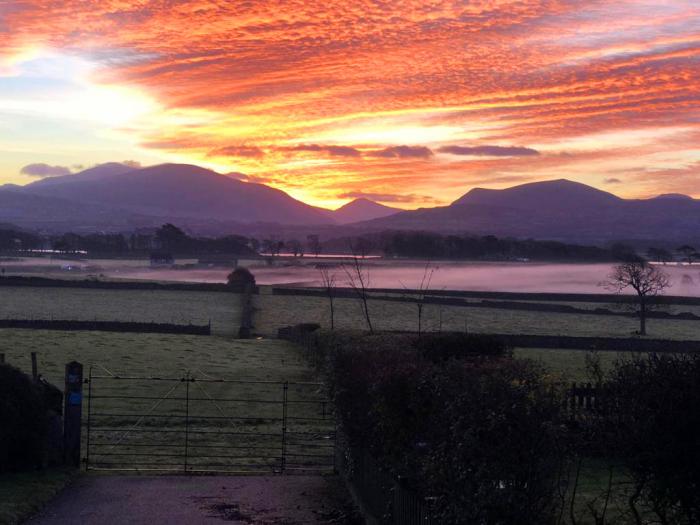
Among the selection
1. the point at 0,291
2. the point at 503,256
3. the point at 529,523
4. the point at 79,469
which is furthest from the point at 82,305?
the point at 503,256

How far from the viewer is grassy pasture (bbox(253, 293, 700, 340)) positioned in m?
49.9

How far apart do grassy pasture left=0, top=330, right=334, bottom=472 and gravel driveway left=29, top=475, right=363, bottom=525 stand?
0.94m

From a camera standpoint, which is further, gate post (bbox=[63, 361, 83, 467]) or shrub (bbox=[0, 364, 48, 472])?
gate post (bbox=[63, 361, 83, 467])

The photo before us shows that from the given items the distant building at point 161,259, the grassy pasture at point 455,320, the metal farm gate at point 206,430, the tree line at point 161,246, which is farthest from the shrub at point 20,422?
the tree line at point 161,246

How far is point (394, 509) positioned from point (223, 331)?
128 ft

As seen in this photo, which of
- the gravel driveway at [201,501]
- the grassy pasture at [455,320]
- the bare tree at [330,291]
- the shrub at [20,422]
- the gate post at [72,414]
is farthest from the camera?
the grassy pasture at [455,320]

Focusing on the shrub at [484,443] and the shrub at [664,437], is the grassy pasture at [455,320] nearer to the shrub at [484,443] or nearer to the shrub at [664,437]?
the shrub at [484,443]

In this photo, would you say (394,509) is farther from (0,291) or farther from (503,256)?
(503,256)

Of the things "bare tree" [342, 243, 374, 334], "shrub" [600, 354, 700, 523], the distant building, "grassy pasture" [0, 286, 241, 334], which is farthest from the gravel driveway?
the distant building

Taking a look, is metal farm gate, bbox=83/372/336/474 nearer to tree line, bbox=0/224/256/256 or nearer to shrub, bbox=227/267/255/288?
shrub, bbox=227/267/255/288

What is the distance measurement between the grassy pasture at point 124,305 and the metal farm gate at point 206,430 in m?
22.2

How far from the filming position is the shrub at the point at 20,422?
13.1 metres

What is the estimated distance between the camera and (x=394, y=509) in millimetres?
9227

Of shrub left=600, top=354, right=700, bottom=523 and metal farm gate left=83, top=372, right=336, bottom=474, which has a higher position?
shrub left=600, top=354, right=700, bottom=523
